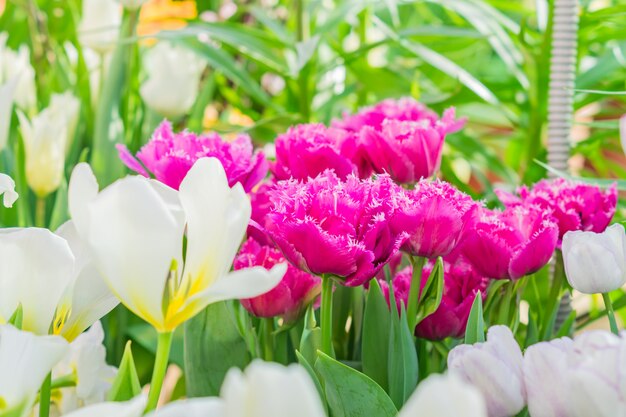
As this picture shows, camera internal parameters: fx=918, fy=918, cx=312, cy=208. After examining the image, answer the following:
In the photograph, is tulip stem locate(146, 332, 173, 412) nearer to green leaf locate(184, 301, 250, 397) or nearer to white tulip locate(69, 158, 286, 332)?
white tulip locate(69, 158, 286, 332)

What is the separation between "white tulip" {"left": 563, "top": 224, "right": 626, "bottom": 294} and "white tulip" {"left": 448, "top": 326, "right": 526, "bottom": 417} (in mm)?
54

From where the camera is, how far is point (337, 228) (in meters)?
0.29

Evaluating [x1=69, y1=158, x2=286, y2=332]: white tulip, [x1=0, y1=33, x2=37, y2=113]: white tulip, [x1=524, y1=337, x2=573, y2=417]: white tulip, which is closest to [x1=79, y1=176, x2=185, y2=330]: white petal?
[x1=69, y1=158, x2=286, y2=332]: white tulip

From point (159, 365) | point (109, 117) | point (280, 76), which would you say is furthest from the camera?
point (280, 76)

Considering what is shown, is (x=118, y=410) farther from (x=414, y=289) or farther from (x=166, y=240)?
(x=414, y=289)

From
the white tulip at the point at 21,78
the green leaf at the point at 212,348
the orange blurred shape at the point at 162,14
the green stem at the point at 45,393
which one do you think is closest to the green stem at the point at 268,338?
the green leaf at the point at 212,348

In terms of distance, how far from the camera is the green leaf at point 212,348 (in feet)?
1.28

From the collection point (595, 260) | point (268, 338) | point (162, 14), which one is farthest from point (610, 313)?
point (162, 14)

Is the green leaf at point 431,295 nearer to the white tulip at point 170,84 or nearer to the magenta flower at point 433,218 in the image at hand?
the magenta flower at point 433,218

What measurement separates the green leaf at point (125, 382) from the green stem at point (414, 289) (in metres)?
0.11

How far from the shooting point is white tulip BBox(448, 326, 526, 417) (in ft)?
0.86

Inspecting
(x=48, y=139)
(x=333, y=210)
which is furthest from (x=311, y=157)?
(x=48, y=139)

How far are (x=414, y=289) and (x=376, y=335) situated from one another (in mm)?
35

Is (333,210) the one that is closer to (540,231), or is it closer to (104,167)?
(540,231)
